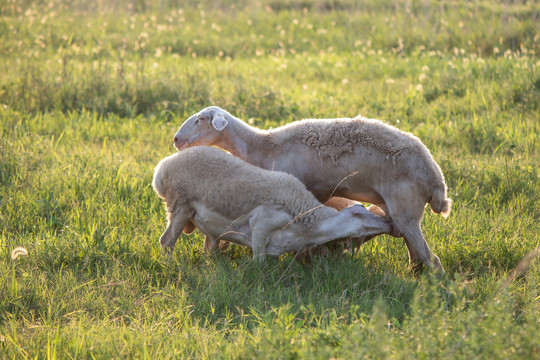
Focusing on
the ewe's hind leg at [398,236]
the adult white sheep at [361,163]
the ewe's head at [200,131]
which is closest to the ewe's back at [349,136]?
the adult white sheep at [361,163]

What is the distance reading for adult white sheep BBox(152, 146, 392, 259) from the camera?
183 inches

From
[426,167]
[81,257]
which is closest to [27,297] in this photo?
[81,257]

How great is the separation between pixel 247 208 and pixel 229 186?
0.23 metres

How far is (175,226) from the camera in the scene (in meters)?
4.86

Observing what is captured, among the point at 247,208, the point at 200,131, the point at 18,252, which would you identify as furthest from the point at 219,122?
the point at 18,252

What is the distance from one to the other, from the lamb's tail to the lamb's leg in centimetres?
191

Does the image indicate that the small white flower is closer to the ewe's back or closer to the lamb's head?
the ewe's back

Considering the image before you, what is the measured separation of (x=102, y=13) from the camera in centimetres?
1409

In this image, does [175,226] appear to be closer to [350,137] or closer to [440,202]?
[350,137]

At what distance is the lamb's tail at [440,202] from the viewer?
4738mm

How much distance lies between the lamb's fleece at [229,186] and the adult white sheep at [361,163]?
0.33m

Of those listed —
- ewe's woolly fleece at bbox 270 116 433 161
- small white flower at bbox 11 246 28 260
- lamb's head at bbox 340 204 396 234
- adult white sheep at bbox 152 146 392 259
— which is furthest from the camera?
ewe's woolly fleece at bbox 270 116 433 161

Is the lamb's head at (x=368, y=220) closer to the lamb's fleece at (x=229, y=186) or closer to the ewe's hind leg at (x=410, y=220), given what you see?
the ewe's hind leg at (x=410, y=220)

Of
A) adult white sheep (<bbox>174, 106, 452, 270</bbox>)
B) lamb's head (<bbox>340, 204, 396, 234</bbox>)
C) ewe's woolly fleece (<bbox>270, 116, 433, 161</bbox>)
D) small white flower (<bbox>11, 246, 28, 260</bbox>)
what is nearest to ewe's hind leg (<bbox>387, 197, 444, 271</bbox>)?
adult white sheep (<bbox>174, 106, 452, 270</bbox>)
